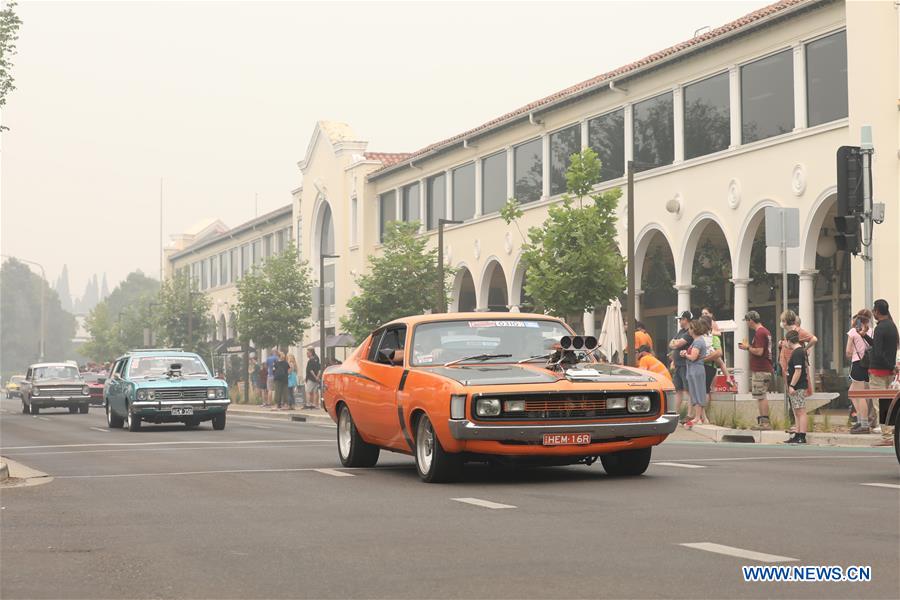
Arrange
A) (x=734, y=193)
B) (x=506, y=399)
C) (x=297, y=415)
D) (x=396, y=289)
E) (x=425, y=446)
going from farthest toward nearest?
(x=396, y=289)
(x=297, y=415)
(x=734, y=193)
(x=425, y=446)
(x=506, y=399)

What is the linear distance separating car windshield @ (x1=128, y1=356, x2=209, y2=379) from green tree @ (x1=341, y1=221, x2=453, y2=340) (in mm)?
18917

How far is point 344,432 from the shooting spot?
1540cm

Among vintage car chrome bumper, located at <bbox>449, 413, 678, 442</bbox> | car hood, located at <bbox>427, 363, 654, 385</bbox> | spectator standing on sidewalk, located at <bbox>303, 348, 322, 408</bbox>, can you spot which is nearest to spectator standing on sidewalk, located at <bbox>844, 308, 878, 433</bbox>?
car hood, located at <bbox>427, 363, 654, 385</bbox>

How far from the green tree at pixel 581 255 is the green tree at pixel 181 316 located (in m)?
48.7

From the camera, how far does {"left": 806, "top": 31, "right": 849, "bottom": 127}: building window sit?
30.7 m

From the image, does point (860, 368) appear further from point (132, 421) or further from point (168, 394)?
point (132, 421)

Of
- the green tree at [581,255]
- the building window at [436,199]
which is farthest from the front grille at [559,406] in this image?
the building window at [436,199]

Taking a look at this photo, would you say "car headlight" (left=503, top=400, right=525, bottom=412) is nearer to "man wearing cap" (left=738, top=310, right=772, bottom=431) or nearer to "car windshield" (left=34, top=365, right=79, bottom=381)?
"man wearing cap" (left=738, top=310, right=772, bottom=431)

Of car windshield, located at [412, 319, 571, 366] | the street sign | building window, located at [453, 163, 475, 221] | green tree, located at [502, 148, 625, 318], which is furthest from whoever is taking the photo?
building window, located at [453, 163, 475, 221]

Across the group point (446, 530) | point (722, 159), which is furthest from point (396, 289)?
point (446, 530)

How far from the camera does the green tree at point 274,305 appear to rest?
60375mm

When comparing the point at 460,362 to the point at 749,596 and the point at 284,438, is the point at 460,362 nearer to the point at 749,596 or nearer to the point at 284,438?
the point at 749,596

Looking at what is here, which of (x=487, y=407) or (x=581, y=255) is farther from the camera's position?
(x=581, y=255)

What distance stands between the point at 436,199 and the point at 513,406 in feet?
138
